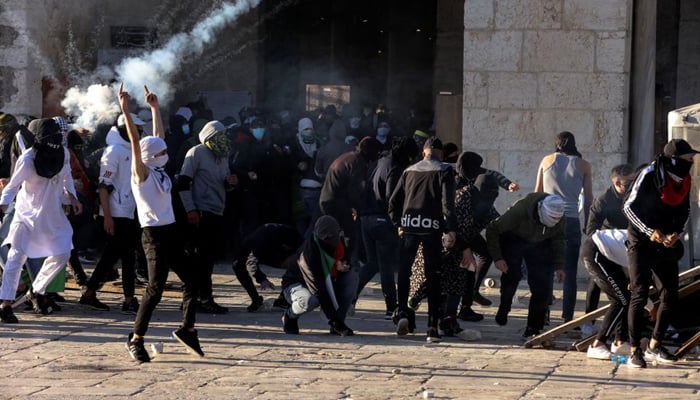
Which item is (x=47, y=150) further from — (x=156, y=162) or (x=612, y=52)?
(x=612, y=52)

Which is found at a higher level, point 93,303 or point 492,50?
point 492,50

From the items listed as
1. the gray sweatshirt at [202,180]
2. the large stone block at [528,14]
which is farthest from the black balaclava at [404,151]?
the large stone block at [528,14]

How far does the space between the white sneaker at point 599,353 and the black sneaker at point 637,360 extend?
0.34 metres

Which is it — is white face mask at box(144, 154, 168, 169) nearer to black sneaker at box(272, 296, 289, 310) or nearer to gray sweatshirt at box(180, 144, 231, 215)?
gray sweatshirt at box(180, 144, 231, 215)

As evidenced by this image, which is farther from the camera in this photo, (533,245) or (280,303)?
(280,303)

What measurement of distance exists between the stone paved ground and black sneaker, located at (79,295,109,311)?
178mm

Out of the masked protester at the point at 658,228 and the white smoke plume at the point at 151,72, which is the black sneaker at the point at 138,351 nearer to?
the masked protester at the point at 658,228

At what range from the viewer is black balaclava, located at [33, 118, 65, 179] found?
32.8 feet

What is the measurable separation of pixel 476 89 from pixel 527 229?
13.0 feet

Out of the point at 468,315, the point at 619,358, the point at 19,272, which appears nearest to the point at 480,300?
the point at 468,315

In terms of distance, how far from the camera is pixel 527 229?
979cm

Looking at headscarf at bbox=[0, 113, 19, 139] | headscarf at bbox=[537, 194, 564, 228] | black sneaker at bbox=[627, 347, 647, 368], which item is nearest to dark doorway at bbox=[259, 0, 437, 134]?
headscarf at bbox=[0, 113, 19, 139]

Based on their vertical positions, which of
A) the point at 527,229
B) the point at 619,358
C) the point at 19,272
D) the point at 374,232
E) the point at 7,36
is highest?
the point at 7,36

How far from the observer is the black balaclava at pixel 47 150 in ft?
32.8
